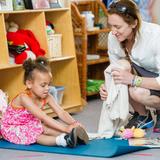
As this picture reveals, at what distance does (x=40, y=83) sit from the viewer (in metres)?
2.60

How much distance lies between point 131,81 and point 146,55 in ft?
0.58

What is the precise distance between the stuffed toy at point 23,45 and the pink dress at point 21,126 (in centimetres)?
61

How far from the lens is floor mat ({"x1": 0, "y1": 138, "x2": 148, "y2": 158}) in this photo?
2.35 metres

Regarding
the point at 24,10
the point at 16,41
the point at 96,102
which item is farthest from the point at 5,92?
the point at 96,102

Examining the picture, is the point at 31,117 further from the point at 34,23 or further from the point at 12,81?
the point at 34,23

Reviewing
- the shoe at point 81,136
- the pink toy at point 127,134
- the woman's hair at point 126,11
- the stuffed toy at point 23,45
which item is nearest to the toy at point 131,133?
the pink toy at point 127,134

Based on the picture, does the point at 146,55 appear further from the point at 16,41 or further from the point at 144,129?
the point at 16,41

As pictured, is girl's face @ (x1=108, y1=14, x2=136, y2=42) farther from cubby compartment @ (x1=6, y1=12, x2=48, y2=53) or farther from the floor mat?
cubby compartment @ (x1=6, y1=12, x2=48, y2=53)

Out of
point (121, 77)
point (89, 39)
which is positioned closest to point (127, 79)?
point (121, 77)

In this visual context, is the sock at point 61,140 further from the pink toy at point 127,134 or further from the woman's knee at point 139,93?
the woman's knee at point 139,93

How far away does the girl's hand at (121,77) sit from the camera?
8.65 feet

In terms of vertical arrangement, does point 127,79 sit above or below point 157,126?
above

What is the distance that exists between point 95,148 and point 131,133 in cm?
30

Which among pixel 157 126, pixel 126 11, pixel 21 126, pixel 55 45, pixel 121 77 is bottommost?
pixel 157 126
